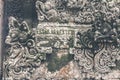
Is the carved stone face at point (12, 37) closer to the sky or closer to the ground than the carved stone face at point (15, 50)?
closer to the sky

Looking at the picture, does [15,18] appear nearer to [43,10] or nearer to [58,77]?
[43,10]

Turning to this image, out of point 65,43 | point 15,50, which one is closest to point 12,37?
point 15,50

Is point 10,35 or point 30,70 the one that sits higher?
point 10,35

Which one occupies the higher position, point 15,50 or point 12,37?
point 12,37

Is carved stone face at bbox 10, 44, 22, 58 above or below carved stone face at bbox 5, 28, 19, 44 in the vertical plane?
below

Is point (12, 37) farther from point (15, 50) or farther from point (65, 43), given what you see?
point (65, 43)

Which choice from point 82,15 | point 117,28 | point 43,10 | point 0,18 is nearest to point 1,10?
point 0,18
